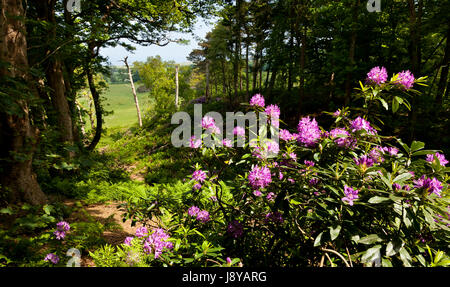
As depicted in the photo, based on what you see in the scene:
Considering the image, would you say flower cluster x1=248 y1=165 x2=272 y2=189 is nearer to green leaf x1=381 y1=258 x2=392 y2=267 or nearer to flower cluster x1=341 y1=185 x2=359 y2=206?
flower cluster x1=341 y1=185 x2=359 y2=206

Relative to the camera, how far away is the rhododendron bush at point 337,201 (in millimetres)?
1323

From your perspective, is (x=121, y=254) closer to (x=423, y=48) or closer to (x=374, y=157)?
(x=374, y=157)

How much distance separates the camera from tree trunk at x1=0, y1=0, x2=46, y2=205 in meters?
2.60

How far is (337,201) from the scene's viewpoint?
4.75 feet

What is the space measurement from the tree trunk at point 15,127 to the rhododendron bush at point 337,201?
76.6 inches

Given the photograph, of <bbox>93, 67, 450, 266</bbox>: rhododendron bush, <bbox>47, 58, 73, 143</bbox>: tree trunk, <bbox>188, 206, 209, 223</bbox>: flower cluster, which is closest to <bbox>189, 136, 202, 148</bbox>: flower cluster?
<bbox>93, 67, 450, 266</bbox>: rhododendron bush

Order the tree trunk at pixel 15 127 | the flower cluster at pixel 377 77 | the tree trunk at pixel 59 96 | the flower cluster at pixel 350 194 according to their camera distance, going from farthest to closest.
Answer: the tree trunk at pixel 59 96 < the tree trunk at pixel 15 127 < the flower cluster at pixel 377 77 < the flower cluster at pixel 350 194

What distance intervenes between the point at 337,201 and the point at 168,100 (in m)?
19.8

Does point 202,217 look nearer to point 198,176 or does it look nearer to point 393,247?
point 198,176

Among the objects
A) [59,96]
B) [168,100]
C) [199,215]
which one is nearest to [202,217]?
[199,215]

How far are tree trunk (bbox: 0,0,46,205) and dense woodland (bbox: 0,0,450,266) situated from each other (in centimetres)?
1

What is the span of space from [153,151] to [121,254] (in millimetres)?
11784

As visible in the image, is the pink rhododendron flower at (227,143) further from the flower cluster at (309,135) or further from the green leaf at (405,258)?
the green leaf at (405,258)

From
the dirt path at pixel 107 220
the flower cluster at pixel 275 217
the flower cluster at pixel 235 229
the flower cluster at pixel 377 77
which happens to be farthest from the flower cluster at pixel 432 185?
the dirt path at pixel 107 220
